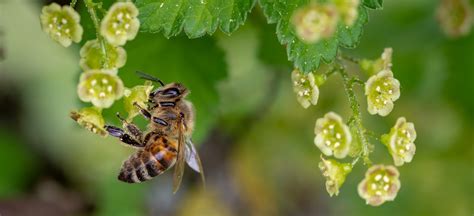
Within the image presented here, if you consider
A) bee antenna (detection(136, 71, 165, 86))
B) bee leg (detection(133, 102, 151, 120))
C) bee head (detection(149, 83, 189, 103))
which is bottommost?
bee leg (detection(133, 102, 151, 120))

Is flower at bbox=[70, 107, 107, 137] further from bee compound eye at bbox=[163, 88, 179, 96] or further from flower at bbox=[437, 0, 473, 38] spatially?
flower at bbox=[437, 0, 473, 38]

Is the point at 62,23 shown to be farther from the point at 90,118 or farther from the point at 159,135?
the point at 159,135

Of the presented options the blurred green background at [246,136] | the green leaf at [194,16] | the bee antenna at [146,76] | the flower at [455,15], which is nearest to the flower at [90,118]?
the green leaf at [194,16]

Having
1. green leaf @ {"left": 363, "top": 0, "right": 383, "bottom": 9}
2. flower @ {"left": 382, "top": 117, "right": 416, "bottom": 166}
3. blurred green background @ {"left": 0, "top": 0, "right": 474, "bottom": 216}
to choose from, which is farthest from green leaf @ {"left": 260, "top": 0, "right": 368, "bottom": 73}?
blurred green background @ {"left": 0, "top": 0, "right": 474, "bottom": 216}

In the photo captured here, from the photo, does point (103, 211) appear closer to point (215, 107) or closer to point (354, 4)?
point (215, 107)

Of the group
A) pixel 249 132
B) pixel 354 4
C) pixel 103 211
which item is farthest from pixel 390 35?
pixel 354 4
